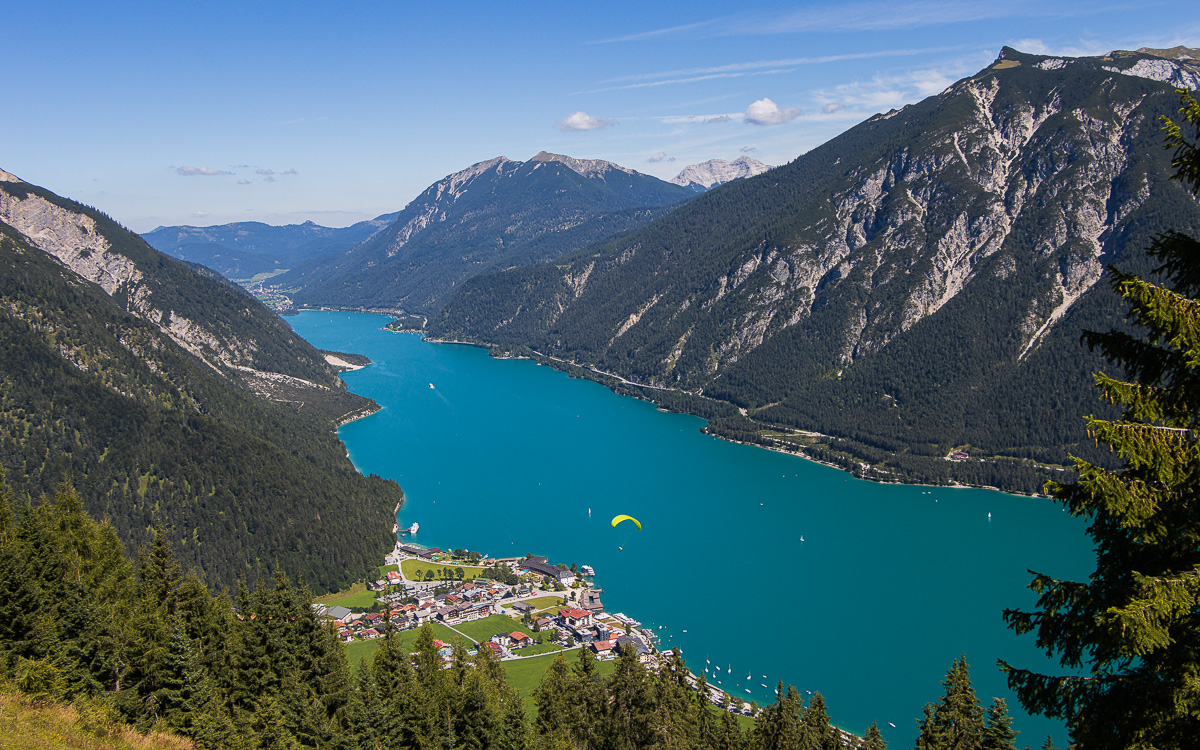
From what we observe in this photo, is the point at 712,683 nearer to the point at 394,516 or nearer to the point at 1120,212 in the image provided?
the point at 394,516

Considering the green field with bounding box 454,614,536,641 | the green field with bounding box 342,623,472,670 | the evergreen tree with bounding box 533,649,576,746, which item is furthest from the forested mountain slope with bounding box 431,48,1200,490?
the evergreen tree with bounding box 533,649,576,746

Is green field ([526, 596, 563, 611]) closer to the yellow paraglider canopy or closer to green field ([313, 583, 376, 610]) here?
the yellow paraglider canopy

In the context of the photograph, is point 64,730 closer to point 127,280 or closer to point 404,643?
point 404,643

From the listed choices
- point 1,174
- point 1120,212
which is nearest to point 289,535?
point 1,174

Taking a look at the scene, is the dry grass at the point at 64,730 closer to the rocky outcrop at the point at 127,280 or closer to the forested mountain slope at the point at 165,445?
the forested mountain slope at the point at 165,445

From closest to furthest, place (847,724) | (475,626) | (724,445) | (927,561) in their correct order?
(847,724) < (475,626) < (927,561) < (724,445)

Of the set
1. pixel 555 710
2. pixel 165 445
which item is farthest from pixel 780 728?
pixel 165 445
